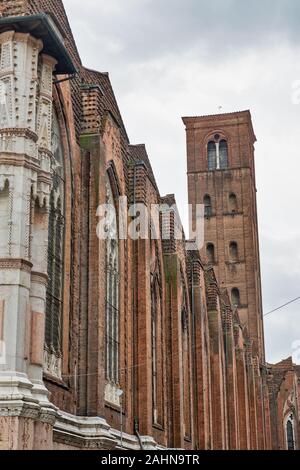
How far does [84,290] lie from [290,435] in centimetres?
4805

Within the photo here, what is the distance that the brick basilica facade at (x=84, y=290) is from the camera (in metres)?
12.9

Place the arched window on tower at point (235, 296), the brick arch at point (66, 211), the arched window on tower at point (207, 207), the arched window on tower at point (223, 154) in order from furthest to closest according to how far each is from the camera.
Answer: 1. the arched window on tower at point (223, 154)
2. the arched window on tower at point (207, 207)
3. the arched window on tower at point (235, 296)
4. the brick arch at point (66, 211)

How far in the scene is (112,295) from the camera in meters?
20.8

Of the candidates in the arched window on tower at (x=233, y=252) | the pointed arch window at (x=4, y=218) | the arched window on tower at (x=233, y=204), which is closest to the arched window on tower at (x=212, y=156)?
the arched window on tower at (x=233, y=204)

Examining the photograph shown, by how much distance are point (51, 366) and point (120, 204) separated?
23.0 ft

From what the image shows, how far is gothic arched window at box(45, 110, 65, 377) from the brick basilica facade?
4cm

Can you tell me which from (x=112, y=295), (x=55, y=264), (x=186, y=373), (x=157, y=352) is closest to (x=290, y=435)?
(x=186, y=373)

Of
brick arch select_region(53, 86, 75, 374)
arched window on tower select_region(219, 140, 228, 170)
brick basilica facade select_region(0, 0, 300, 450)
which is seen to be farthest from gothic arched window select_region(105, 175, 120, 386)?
arched window on tower select_region(219, 140, 228, 170)

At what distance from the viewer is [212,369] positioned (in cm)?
3550

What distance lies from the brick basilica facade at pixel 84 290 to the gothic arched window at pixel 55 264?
0.04m

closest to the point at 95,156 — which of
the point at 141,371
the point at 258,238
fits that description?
the point at 141,371

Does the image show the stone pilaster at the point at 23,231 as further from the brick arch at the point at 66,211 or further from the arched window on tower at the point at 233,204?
the arched window on tower at the point at 233,204

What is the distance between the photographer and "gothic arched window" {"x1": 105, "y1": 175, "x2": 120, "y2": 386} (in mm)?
20203

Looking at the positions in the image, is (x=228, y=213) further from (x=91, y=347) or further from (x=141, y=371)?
(x=91, y=347)
